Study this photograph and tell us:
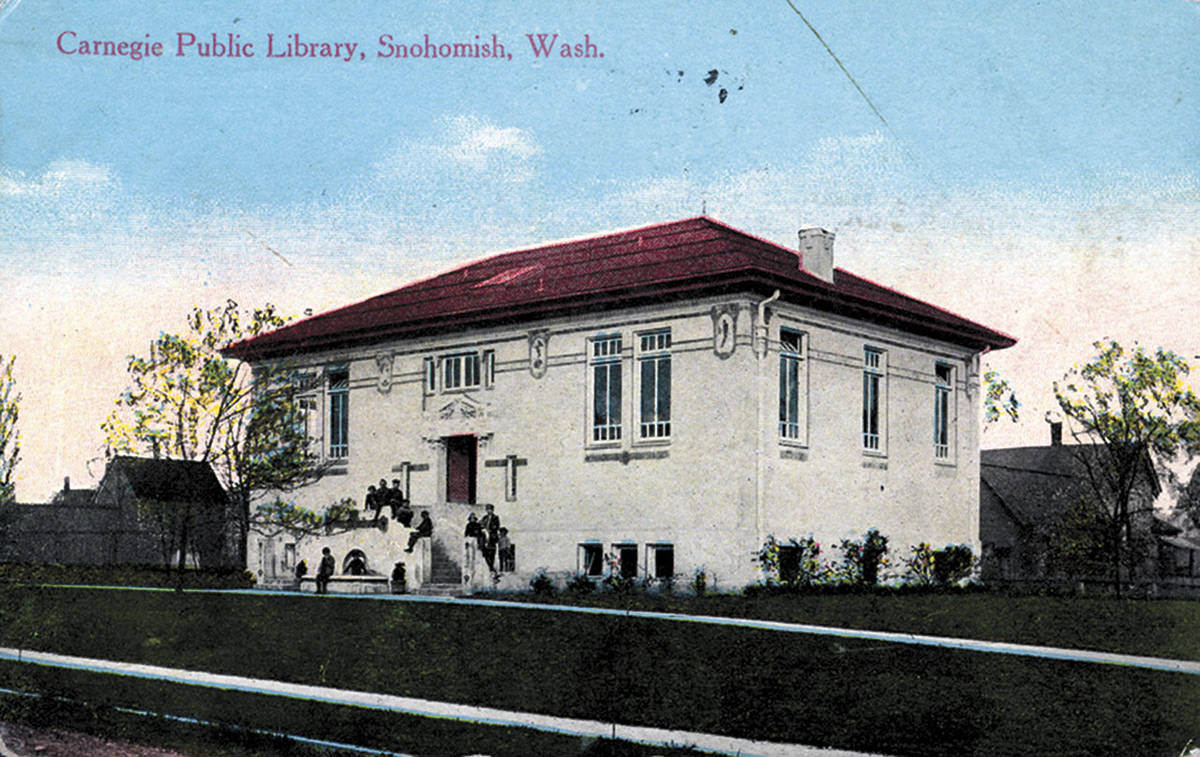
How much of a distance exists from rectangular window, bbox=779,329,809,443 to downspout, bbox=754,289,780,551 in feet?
0.81

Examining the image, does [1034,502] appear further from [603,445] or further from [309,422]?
[309,422]

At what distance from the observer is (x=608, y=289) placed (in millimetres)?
17938

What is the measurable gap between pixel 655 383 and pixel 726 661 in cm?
441

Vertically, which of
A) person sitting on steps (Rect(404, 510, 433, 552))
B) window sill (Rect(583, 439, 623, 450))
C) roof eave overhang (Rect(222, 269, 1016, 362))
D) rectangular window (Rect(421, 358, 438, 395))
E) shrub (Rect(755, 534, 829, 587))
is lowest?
shrub (Rect(755, 534, 829, 587))

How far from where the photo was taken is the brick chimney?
15364 millimetres

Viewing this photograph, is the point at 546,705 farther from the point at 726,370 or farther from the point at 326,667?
the point at 726,370

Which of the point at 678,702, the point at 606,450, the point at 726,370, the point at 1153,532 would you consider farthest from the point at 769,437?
the point at 1153,532

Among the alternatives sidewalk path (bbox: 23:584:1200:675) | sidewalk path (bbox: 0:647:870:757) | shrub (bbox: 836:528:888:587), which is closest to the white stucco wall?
shrub (bbox: 836:528:888:587)

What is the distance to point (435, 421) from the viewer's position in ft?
59.0

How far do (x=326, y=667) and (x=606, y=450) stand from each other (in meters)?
4.42

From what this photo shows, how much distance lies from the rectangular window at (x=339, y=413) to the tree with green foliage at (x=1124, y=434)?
28.6ft

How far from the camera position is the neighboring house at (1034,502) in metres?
20.0

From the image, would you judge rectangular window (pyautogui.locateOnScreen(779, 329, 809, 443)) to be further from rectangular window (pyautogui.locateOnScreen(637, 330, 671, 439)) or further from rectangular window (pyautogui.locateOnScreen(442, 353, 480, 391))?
rectangular window (pyautogui.locateOnScreen(442, 353, 480, 391))

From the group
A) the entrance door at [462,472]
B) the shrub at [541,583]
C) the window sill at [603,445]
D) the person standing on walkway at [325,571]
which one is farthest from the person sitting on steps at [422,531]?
the window sill at [603,445]
